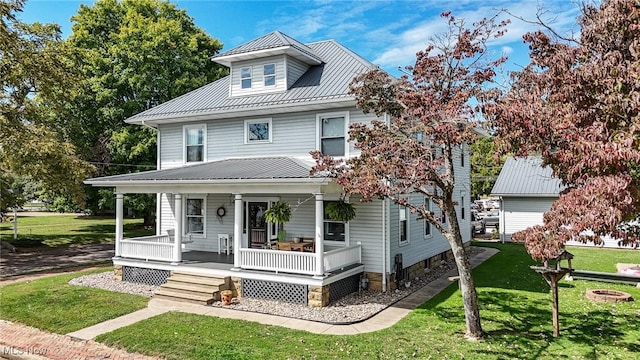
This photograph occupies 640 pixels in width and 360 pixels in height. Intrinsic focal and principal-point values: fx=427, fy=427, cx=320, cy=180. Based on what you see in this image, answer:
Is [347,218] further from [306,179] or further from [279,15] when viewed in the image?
[279,15]

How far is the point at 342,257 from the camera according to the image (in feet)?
41.4

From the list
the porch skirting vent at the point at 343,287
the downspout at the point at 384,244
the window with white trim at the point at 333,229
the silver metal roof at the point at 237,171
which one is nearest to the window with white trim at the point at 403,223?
the downspout at the point at 384,244

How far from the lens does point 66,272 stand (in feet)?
55.6

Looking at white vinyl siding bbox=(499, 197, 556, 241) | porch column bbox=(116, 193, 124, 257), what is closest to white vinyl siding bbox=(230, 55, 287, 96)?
porch column bbox=(116, 193, 124, 257)

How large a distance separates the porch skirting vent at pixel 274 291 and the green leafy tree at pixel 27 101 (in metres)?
11.5

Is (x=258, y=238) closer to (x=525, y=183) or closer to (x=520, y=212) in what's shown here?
(x=520, y=212)

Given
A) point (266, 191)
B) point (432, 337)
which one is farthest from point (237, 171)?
point (432, 337)

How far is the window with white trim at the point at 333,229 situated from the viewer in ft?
46.2

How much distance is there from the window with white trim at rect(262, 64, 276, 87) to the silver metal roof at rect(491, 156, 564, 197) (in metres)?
15.3

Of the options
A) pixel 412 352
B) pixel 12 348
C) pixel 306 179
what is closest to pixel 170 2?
pixel 306 179

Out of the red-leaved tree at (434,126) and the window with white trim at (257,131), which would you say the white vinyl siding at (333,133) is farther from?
the red-leaved tree at (434,126)

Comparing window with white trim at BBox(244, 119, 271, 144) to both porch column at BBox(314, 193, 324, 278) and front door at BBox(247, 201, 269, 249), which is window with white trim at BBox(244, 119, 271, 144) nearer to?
front door at BBox(247, 201, 269, 249)

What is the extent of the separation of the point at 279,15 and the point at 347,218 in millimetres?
9515

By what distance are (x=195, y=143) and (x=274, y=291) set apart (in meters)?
7.69
